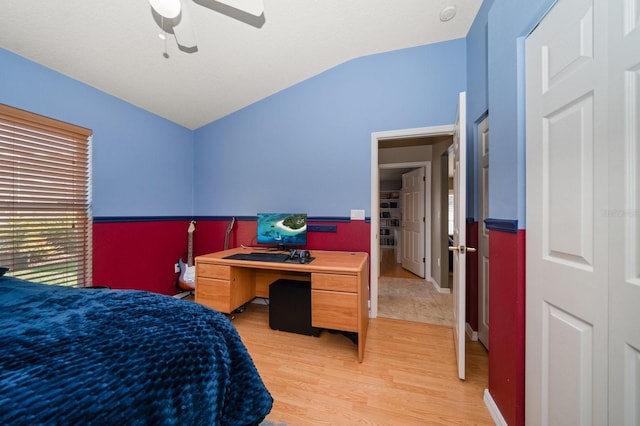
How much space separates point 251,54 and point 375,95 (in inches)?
50.3

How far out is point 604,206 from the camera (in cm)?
70

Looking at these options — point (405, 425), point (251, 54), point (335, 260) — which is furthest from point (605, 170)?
point (251, 54)

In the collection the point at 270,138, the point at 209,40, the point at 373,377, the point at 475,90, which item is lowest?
the point at 373,377

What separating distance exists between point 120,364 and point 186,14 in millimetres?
1700

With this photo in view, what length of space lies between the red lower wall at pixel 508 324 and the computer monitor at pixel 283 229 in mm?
→ 1593

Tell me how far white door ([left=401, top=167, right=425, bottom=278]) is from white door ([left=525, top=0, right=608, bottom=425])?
2.92 metres

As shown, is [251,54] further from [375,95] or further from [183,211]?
[183,211]

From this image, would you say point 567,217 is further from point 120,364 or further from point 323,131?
point 323,131

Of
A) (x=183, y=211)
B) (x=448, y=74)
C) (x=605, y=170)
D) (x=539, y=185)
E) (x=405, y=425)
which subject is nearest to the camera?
(x=605, y=170)

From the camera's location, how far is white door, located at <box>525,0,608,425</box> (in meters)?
0.71

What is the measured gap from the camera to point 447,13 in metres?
1.87

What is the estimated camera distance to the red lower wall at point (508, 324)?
104cm

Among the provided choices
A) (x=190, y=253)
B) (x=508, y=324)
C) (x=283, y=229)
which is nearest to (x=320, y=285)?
(x=283, y=229)

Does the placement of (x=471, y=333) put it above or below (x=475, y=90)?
below
